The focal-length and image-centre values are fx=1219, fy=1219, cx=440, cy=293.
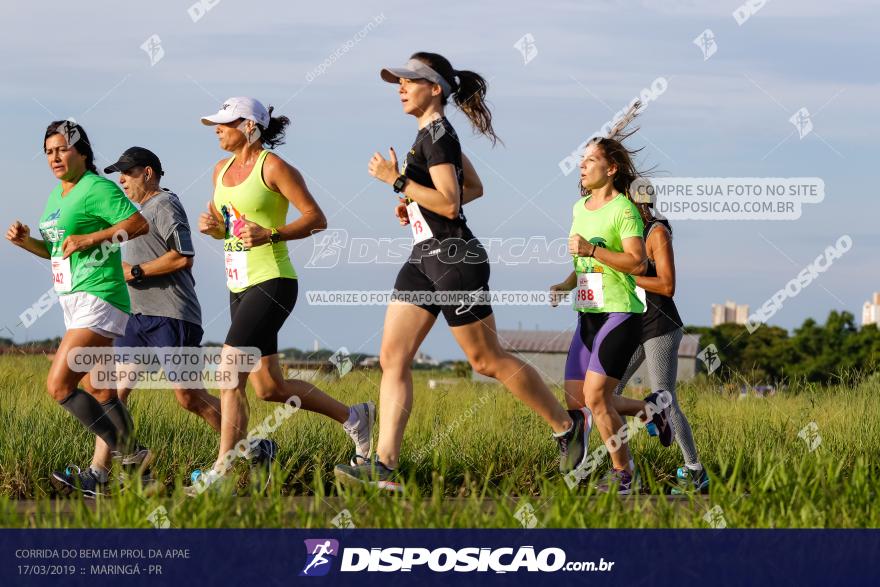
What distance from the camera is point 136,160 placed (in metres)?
7.24

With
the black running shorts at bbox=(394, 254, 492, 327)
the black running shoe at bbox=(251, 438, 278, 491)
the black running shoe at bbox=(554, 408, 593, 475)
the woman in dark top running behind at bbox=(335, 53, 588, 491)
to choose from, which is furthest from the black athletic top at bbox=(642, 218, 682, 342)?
the black running shoe at bbox=(251, 438, 278, 491)

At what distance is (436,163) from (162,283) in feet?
6.48

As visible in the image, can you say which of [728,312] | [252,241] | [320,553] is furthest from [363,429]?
[728,312]

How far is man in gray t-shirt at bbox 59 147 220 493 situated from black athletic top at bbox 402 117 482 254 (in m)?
1.63

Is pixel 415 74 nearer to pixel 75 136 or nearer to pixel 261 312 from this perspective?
pixel 261 312

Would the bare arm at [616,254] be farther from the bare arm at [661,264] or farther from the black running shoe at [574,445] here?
the black running shoe at [574,445]

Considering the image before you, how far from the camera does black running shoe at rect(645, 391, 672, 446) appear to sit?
22.1ft

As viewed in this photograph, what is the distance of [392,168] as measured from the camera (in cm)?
604

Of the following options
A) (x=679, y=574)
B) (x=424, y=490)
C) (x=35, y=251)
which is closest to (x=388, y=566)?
(x=679, y=574)

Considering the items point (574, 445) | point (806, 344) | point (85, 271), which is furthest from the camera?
point (806, 344)

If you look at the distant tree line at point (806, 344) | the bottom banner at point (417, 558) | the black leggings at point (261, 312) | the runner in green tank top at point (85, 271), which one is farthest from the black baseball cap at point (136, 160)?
the distant tree line at point (806, 344)

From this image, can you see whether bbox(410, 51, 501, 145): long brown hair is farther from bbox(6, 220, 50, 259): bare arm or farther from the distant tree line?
the distant tree line

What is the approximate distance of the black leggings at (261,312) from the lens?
6.30 metres

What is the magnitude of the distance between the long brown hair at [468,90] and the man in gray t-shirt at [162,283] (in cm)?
181
